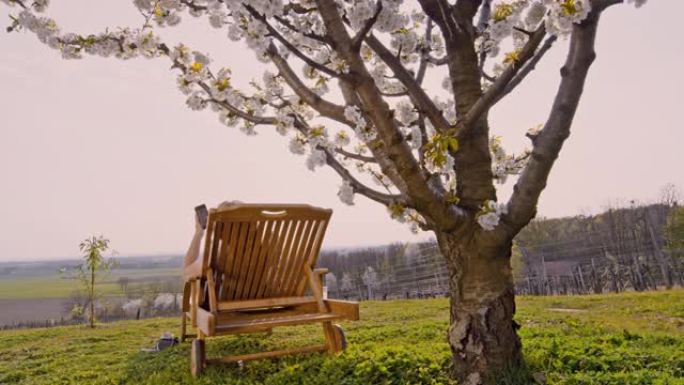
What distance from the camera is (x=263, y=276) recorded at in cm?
360

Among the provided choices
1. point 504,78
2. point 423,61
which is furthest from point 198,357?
point 423,61

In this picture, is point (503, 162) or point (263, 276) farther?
point (503, 162)

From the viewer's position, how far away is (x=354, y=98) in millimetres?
3271

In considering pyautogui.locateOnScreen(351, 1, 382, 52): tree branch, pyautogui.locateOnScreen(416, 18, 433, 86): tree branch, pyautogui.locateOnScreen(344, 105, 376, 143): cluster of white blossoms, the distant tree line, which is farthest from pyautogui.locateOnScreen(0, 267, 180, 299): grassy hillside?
pyautogui.locateOnScreen(351, 1, 382, 52): tree branch

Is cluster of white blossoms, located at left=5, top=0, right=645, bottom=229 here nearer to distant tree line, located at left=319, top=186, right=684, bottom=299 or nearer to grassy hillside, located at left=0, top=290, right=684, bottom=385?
grassy hillside, located at left=0, top=290, right=684, bottom=385

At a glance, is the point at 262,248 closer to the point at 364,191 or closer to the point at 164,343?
the point at 364,191

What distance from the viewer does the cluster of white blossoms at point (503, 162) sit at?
4031 millimetres

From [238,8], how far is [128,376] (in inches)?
122

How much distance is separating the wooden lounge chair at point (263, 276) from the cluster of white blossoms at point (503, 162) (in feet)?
5.60

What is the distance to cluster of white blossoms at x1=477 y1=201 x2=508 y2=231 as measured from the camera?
2428mm

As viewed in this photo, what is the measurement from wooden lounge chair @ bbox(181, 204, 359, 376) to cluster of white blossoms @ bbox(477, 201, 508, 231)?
1157mm

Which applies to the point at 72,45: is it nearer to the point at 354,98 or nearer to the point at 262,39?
the point at 262,39

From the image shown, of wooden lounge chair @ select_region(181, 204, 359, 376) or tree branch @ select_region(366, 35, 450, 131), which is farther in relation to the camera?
wooden lounge chair @ select_region(181, 204, 359, 376)

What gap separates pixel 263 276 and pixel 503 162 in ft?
8.02
